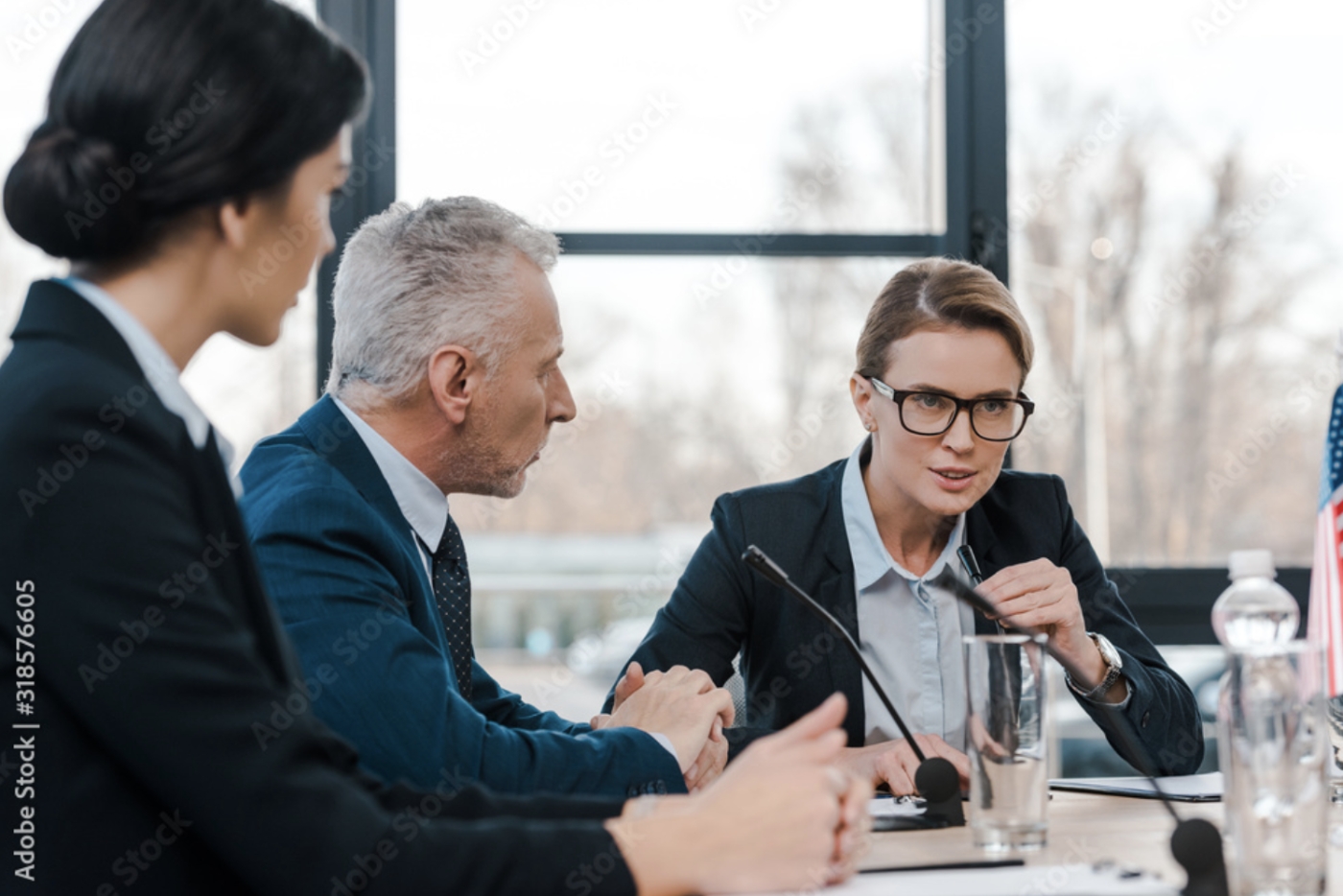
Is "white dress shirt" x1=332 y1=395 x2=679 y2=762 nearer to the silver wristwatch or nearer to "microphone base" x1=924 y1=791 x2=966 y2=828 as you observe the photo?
"microphone base" x1=924 y1=791 x2=966 y2=828

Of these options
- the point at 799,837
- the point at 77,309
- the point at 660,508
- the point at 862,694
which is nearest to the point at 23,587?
the point at 77,309

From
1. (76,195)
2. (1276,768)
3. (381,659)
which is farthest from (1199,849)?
(76,195)

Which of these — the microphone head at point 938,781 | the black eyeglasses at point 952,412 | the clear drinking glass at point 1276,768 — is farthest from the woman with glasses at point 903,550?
the clear drinking glass at point 1276,768

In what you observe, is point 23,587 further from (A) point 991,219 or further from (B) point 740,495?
(A) point 991,219

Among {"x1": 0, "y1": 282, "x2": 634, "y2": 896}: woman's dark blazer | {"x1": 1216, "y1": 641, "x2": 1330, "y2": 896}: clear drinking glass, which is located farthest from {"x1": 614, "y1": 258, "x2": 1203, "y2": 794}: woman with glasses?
{"x1": 0, "y1": 282, "x2": 634, "y2": 896}: woman's dark blazer

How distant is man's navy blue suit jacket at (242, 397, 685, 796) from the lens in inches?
45.4

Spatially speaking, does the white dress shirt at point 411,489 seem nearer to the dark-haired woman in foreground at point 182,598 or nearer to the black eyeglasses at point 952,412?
the dark-haired woman in foreground at point 182,598

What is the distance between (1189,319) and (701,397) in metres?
1.18

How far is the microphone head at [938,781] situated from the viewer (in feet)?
4.09

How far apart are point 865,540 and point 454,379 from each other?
761 millimetres

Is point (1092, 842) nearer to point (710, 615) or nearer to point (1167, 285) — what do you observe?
point (710, 615)

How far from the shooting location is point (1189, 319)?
2818mm

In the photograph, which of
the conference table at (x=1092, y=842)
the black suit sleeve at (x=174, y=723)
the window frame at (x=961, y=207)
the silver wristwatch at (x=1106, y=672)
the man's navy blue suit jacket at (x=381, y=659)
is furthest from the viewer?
the window frame at (x=961, y=207)

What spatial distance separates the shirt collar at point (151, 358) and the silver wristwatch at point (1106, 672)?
1.21 m
